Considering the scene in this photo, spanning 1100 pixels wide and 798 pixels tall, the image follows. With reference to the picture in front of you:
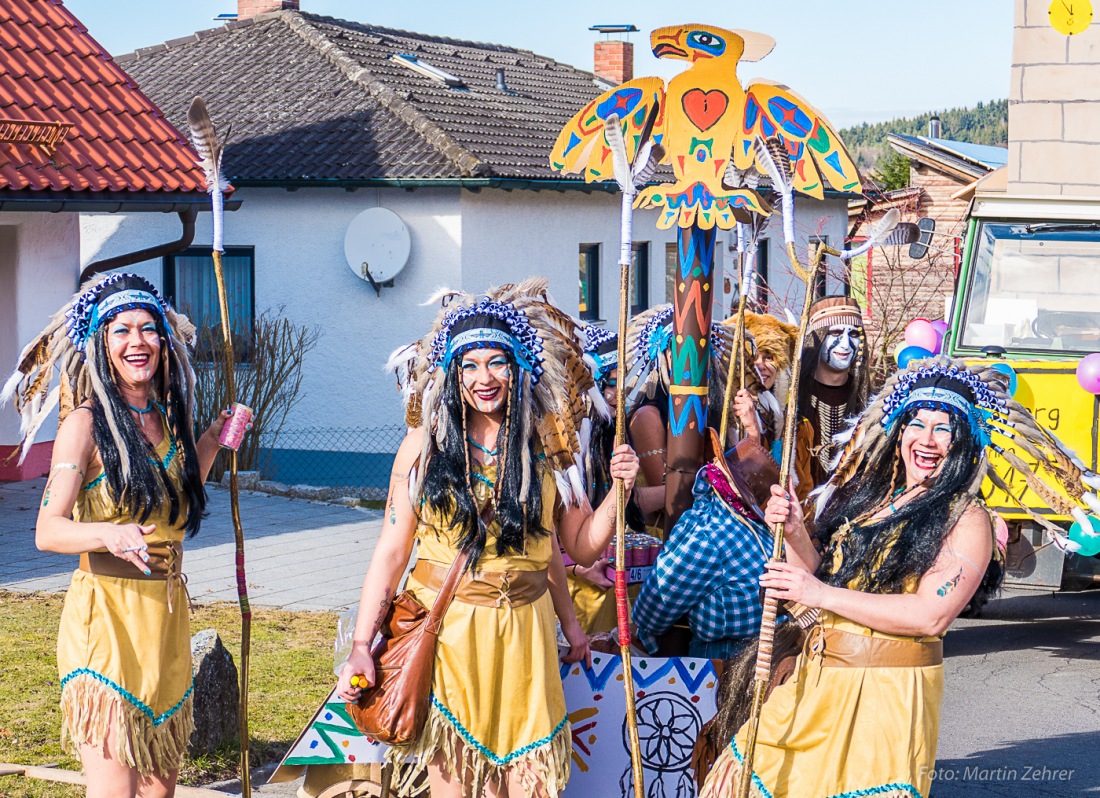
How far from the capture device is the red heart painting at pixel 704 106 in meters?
4.98

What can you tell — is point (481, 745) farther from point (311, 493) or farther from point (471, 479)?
point (311, 493)

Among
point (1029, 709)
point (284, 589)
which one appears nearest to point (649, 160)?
point (1029, 709)

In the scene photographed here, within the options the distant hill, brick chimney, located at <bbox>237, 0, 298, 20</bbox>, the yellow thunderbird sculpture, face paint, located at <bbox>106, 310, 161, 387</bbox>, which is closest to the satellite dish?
brick chimney, located at <bbox>237, 0, 298, 20</bbox>

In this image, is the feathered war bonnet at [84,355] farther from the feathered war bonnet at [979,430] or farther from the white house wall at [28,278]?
the white house wall at [28,278]

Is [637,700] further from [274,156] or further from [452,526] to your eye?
[274,156]

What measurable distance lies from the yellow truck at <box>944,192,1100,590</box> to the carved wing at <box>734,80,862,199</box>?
3.77 meters

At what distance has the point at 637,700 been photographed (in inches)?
184

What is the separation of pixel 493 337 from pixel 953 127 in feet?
192

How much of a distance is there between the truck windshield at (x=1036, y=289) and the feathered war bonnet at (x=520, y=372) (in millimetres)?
4969

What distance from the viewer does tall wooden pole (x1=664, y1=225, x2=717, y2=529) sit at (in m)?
5.08

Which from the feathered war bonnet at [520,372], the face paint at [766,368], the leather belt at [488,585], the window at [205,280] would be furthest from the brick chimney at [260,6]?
the leather belt at [488,585]

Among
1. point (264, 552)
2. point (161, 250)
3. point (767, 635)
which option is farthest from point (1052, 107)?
point (767, 635)

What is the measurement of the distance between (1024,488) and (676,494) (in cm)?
364

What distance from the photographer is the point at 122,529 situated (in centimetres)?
391
